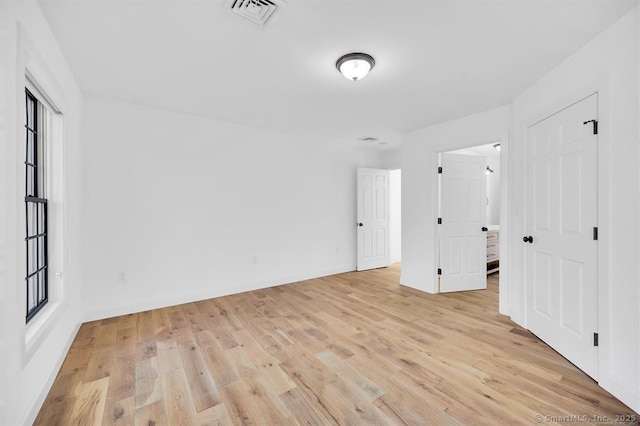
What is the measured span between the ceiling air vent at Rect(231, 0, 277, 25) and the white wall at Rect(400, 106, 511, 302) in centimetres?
297

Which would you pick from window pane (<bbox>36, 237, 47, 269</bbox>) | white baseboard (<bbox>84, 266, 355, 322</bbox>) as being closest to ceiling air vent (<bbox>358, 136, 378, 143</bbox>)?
white baseboard (<bbox>84, 266, 355, 322</bbox>)

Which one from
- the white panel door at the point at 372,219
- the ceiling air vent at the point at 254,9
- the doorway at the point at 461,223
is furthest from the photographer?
the white panel door at the point at 372,219

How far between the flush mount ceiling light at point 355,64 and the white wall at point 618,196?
63.4 inches

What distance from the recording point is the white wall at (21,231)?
1333 mm

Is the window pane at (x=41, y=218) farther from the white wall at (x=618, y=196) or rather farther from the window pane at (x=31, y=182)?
the white wall at (x=618, y=196)

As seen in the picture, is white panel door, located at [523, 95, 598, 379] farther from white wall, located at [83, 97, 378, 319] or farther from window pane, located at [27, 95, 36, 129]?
window pane, located at [27, 95, 36, 129]

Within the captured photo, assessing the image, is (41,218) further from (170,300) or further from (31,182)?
(170,300)

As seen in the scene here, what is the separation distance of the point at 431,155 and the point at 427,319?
2.32 meters

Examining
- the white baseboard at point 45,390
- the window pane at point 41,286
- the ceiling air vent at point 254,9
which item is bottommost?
the white baseboard at point 45,390

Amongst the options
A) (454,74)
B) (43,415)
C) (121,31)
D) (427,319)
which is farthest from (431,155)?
(43,415)

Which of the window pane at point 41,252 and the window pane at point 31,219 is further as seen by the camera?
the window pane at point 41,252

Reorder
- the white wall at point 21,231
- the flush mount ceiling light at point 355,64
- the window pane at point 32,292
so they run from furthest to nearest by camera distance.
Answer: the flush mount ceiling light at point 355,64 → the window pane at point 32,292 → the white wall at point 21,231

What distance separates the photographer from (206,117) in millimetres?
3799

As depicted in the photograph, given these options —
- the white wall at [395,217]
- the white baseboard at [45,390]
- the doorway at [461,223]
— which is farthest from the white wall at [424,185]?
the white baseboard at [45,390]
